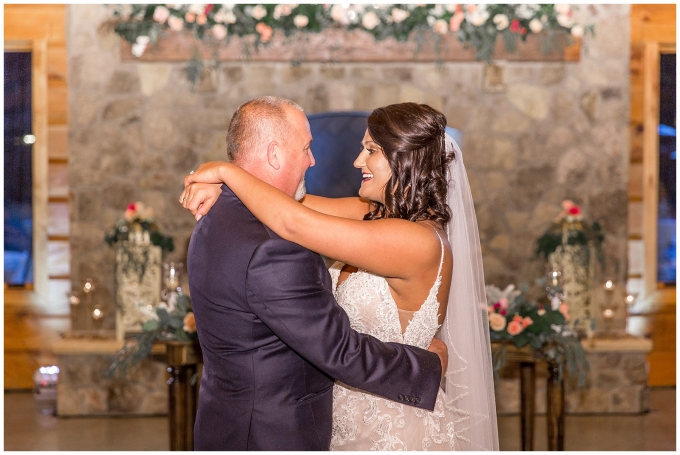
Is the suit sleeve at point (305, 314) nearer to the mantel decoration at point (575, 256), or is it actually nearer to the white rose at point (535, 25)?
the mantel decoration at point (575, 256)

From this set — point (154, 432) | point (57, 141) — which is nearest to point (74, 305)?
point (154, 432)

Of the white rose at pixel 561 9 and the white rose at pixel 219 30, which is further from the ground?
the white rose at pixel 561 9

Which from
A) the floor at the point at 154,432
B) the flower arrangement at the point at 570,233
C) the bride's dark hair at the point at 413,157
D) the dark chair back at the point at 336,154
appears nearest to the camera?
the bride's dark hair at the point at 413,157

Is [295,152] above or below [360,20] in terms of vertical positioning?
below

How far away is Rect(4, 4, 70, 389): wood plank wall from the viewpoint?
5281mm

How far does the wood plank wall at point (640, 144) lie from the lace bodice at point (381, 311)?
3.73 meters

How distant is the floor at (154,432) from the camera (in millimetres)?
4340

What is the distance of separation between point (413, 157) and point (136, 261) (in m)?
3.05

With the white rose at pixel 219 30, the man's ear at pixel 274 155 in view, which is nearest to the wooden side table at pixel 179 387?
the man's ear at pixel 274 155

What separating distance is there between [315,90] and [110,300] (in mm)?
2032

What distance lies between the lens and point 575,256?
15.4ft

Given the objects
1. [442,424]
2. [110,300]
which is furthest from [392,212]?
[110,300]

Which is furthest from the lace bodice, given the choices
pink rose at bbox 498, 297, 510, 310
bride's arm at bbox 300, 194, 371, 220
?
pink rose at bbox 498, 297, 510, 310

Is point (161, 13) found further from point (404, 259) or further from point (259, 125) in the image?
point (404, 259)
